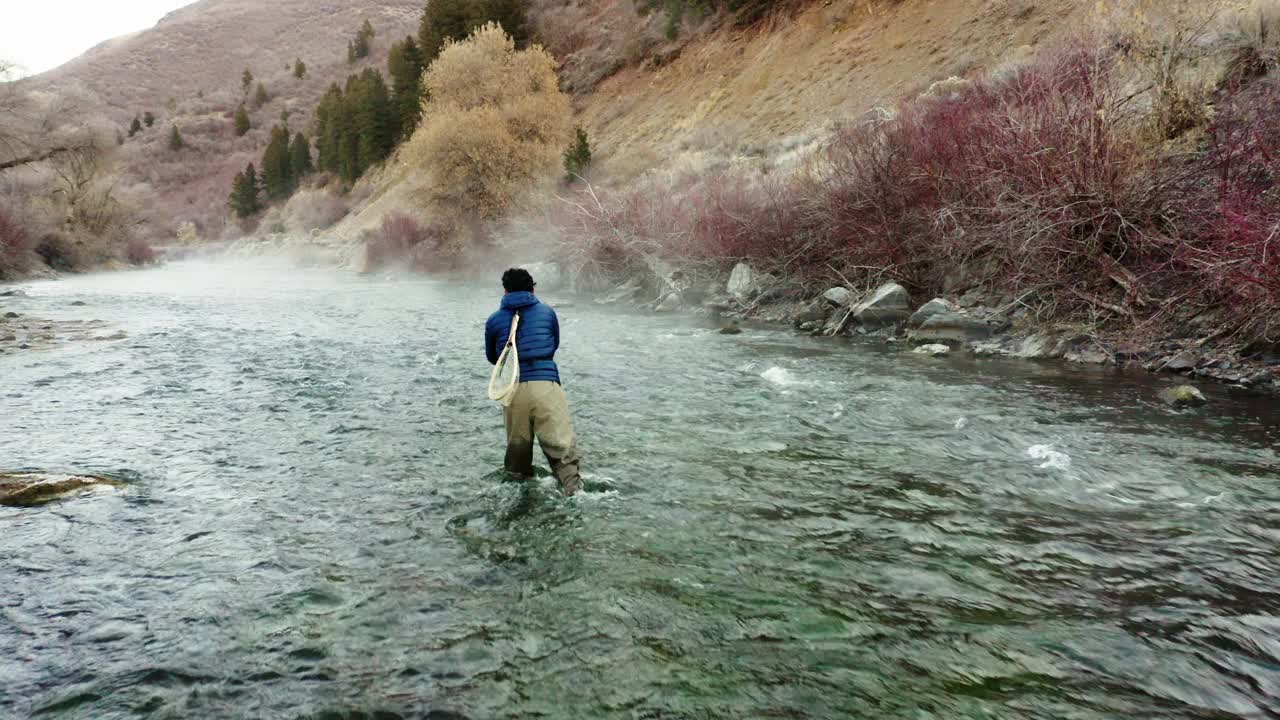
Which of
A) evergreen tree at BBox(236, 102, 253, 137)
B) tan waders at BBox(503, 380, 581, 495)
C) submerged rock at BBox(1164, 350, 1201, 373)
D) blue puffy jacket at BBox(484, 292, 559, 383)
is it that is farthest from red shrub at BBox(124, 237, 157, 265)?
evergreen tree at BBox(236, 102, 253, 137)

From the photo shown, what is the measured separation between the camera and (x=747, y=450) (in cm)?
764

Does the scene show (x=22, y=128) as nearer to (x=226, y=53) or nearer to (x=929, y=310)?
(x=929, y=310)

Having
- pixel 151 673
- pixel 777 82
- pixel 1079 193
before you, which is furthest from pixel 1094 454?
pixel 777 82

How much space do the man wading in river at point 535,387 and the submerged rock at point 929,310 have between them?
997 centimetres

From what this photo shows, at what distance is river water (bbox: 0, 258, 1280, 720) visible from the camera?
3.71 metres

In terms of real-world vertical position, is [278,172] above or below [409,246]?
above

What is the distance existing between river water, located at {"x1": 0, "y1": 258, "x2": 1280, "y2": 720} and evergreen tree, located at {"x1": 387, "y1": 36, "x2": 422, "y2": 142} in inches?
2463

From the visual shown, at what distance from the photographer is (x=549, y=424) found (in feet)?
20.4

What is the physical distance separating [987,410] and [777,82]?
30828mm

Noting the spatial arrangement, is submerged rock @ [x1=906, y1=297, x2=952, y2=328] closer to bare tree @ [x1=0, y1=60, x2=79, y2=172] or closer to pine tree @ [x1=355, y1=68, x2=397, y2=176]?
bare tree @ [x1=0, y1=60, x2=79, y2=172]

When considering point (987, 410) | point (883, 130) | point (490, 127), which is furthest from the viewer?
point (490, 127)

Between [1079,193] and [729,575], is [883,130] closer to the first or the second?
[1079,193]

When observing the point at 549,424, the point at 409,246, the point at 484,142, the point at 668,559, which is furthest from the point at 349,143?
the point at 668,559

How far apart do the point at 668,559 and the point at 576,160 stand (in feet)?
109
